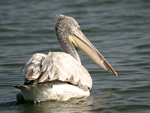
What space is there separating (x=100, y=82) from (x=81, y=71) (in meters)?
1.07

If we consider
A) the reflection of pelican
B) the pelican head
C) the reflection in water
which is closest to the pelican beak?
the pelican head

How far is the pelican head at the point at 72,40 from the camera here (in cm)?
627

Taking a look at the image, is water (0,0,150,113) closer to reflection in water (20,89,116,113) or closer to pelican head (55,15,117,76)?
reflection in water (20,89,116,113)

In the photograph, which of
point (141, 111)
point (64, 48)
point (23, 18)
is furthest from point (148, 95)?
point (23, 18)

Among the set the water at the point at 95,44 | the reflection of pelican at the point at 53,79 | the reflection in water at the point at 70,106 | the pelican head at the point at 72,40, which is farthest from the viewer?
the pelican head at the point at 72,40

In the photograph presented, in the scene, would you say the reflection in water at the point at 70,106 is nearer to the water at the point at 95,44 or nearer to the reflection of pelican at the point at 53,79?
the water at the point at 95,44

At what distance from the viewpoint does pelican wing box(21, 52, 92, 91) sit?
16.0ft

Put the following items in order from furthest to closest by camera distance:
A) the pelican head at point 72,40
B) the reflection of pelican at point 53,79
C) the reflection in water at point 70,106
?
the pelican head at point 72,40
the reflection in water at point 70,106
the reflection of pelican at point 53,79

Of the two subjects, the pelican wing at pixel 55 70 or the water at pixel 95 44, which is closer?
the pelican wing at pixel 55 70

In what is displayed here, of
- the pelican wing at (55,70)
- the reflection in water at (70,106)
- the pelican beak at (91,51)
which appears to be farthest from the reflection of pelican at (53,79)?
the pelican beak at (91,51)

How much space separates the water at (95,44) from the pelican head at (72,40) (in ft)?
1.81

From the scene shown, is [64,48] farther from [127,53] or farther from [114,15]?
[114,15]

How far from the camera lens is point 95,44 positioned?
9.56 m

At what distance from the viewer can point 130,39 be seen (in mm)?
9836
